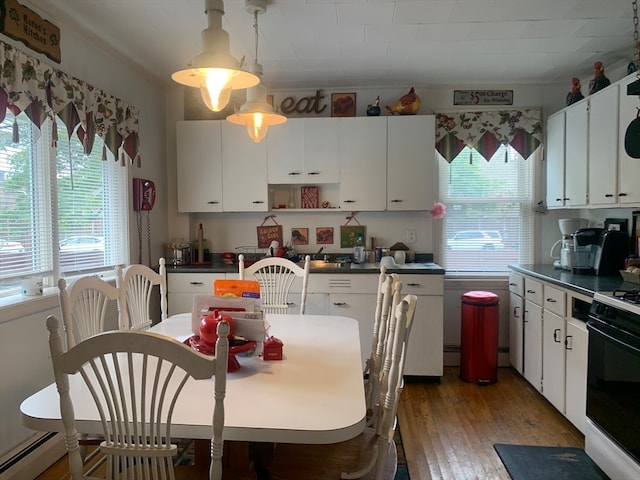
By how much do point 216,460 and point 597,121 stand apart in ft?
Result: 10.2

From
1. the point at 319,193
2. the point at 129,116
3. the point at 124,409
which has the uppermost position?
the point at 129,116

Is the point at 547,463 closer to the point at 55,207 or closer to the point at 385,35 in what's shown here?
the point at 385,35

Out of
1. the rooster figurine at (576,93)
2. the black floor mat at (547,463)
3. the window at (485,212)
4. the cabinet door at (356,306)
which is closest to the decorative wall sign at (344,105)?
the window at (485,212)

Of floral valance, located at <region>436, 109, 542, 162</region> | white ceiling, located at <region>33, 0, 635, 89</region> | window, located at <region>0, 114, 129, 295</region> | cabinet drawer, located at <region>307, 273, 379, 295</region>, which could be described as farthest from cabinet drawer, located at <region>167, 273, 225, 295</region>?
floral valance, located at <region>436, 109, 542, 162</region>

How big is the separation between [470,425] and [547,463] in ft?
1.67

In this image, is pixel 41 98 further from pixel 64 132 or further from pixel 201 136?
pixel 201 136

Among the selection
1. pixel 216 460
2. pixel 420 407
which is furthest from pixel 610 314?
pixel 216 460

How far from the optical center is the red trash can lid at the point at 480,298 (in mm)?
3484

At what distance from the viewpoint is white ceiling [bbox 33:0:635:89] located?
8.04 ft

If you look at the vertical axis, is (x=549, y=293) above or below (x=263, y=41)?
below

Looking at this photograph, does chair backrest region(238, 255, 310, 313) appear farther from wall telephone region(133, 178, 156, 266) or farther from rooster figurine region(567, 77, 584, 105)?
rooster figurine region(567, 77, 584, 105)

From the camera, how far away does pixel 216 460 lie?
1.13 m

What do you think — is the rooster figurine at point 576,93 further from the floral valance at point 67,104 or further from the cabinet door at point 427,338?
the floral valance at point 67,104

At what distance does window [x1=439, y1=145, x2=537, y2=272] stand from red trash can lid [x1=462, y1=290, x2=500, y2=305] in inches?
18.7
